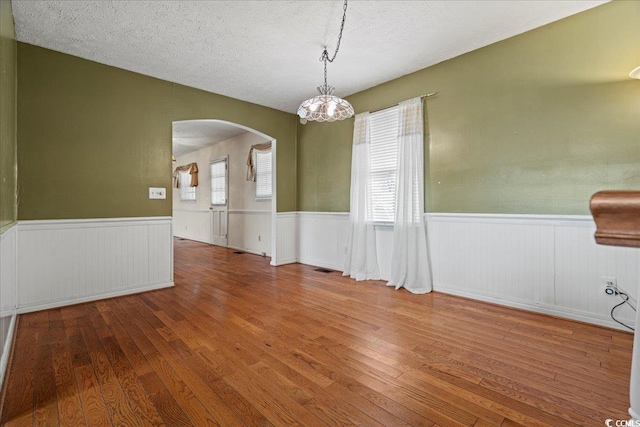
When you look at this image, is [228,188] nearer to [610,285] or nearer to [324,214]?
[324,214]

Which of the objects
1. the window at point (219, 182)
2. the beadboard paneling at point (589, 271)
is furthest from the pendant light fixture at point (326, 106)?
the window at point (219, 182)

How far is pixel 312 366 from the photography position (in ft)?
6.32

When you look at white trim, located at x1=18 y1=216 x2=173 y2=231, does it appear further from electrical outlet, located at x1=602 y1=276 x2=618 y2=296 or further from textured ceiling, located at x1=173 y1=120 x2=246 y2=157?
electrical outlet, located at x1=602 y1=276 x2=618 y2=296

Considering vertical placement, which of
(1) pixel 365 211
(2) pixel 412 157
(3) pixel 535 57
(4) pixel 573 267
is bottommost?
(4) pixel 573 267

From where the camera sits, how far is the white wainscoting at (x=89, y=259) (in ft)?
9.70

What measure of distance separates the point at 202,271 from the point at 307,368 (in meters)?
3.26

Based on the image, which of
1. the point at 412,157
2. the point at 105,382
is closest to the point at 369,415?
the point at 105,382

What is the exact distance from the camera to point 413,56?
334 cm

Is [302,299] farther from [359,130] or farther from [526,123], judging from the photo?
[526,123]

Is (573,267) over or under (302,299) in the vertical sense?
over

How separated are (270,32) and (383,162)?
2063mm

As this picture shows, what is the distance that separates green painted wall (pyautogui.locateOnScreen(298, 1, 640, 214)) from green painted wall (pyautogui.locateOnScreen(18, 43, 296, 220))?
10.3 feet

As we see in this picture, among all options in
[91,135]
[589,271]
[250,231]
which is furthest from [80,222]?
[589,271]

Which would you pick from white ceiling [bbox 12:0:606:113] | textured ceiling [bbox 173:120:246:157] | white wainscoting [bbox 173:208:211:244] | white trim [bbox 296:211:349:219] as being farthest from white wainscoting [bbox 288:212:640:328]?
white wainscoting [bbox 173:208:211:244]
